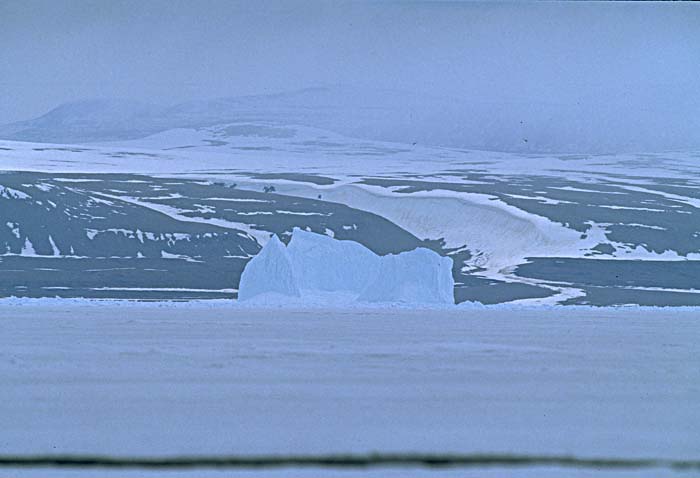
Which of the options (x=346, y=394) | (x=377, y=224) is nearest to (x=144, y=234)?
(x=377, y=224)

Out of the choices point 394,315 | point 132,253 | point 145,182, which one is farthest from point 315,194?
point 394,315

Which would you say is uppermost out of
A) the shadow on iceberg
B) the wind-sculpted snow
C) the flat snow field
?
the flat snow field

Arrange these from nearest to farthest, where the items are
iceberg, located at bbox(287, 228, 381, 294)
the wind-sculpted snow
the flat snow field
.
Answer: the flat snow field → iceberg, located at bbox(287, 228, 381, 294) → the wind-sculpted snow

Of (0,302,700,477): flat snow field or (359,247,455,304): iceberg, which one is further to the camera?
(359,247,455,304): iceberg

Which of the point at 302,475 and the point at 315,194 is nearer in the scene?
the point at 302,475

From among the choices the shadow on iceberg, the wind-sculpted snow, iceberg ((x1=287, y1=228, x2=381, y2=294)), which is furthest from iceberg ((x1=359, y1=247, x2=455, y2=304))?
the wind-sculpted snow

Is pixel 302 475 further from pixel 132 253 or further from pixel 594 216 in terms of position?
pixel 594 216

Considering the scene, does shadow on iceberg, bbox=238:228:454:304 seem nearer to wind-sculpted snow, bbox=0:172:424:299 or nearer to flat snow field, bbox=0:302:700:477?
flat snow field, bbox=0:302:700:477
